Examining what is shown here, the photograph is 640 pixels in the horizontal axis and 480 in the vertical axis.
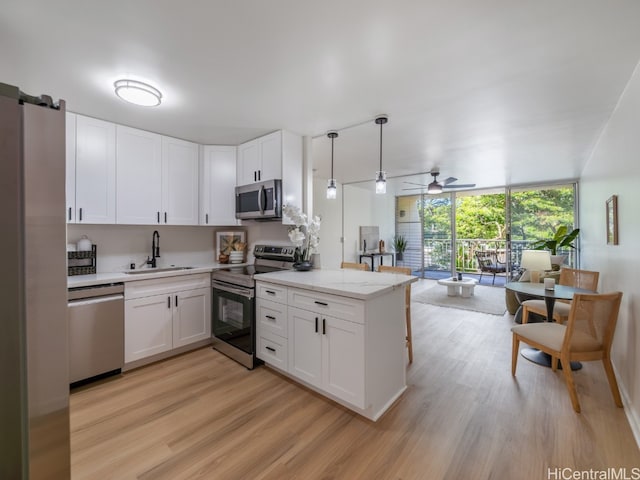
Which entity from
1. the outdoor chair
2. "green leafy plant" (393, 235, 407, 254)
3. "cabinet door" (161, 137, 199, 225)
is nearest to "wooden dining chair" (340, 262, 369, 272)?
"cabinet door" (161, 137, 199, 225)

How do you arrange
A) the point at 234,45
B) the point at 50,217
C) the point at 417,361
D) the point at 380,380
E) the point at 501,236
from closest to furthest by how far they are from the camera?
the point at 50,217, the point at 234,45, the point at 380,380, the point at 417,361, the point at 501,236

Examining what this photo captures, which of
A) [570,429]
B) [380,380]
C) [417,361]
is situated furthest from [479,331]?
[380,380]

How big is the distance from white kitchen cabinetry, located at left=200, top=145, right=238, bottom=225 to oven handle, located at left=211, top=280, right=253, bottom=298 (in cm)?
82

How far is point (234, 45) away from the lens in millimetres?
1670

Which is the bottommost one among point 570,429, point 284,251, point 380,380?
point 570,429

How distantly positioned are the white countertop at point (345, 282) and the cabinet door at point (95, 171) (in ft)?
5.46

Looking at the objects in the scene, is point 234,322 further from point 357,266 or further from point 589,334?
point 589,334

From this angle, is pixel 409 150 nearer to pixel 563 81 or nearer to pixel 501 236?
pixel 563 81

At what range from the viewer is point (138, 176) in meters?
2.95

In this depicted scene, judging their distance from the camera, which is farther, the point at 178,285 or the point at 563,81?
the point at 178,285

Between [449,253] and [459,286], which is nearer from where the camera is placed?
[459,286]

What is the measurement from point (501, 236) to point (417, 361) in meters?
6.10

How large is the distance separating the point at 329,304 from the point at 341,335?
0.23 m

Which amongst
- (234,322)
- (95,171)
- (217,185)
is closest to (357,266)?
(234,322)
